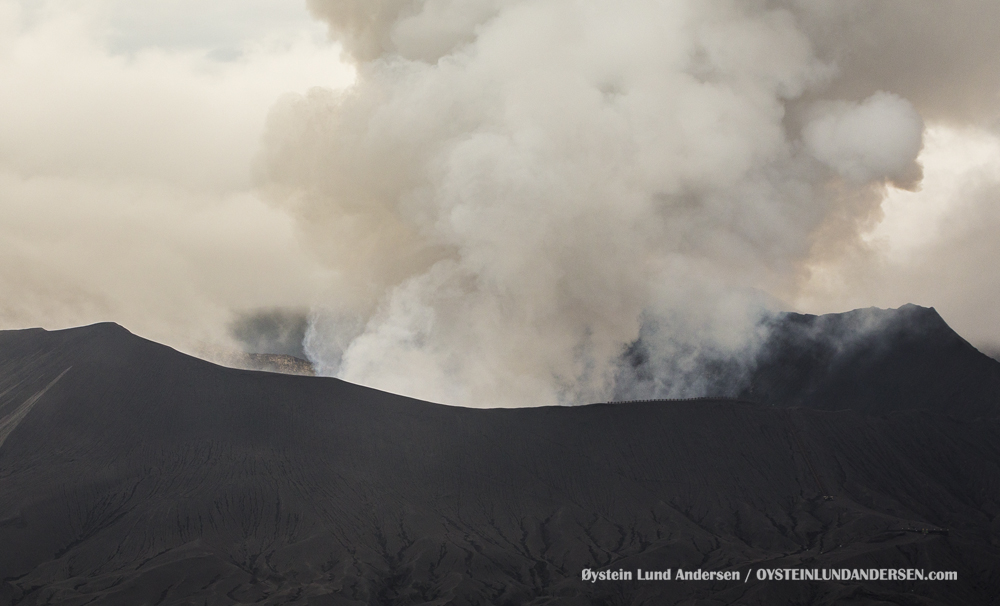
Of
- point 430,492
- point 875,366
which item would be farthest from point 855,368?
point 430,492

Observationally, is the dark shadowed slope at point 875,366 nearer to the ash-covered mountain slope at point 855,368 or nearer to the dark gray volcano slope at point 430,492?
the ash-covered mountain slope at point 855,368

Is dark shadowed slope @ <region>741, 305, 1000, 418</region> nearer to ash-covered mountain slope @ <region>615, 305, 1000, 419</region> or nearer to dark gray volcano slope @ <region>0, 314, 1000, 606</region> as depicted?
ash-covered mountain slope @ <region>615, 305, 1000, 419</region>

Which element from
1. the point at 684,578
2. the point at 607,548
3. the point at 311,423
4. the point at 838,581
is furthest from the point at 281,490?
the point at 838,581

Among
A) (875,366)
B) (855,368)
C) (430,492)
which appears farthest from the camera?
(855,368)

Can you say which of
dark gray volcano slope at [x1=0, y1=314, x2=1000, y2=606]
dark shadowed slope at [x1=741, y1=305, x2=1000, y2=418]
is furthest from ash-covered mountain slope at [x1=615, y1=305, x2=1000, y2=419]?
dark gray volcano slope at [x1=0, y1=314, x2=1000, y2=606]

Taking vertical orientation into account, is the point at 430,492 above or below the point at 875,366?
below

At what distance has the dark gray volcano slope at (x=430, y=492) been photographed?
7962 cm

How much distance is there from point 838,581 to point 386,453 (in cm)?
4834

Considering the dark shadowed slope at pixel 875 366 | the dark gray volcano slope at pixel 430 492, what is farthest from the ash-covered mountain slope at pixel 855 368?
the dark gray volcano slope at pixel 430 492

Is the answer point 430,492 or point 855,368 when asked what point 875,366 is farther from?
point 430,492

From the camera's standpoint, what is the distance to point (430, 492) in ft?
322

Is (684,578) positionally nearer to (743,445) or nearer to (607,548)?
(607,548)

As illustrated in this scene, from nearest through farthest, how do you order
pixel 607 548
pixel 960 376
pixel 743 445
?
pixel 607 548
pixel 743 445
pixel 960 376

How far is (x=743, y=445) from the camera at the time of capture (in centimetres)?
10931
